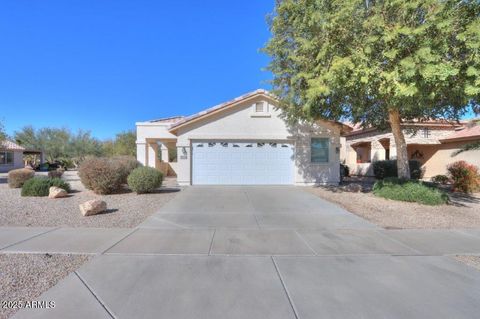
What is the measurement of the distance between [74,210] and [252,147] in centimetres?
884

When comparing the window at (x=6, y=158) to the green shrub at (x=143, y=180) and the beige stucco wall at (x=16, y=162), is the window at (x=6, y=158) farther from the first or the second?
the green shrub at (x=143, y=180)

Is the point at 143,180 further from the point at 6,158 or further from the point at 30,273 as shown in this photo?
the point at 6,158

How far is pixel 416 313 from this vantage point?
3.03 metres

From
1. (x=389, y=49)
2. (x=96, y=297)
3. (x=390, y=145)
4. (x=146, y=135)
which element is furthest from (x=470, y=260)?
(x=146, y=135)

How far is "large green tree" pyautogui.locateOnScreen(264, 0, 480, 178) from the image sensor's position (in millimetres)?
6828

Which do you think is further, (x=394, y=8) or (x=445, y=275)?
(x=394, y=8)

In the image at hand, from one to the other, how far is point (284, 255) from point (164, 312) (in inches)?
93.0

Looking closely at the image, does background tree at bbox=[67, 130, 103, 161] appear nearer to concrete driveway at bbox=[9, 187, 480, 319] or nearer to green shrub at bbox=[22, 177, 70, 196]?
green shrub at bbox=[22, 177, 70, 196]

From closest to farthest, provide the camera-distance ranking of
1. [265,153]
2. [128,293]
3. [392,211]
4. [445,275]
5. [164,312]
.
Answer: [164,312] < [128,293] < [445,275] < [392,211] < [265,153]

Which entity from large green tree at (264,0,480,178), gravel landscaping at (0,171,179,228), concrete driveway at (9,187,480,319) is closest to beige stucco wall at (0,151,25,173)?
gravel landscaping at (0,171,179,228)

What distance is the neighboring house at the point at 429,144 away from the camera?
55.0 ft

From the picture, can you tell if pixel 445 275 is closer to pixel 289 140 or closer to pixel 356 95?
pixel 356 95

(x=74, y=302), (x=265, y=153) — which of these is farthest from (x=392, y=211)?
(x=74, y=302)

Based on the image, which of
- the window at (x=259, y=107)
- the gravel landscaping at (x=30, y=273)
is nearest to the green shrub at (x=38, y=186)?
the gravel landscaping at (x=30, y=273)
